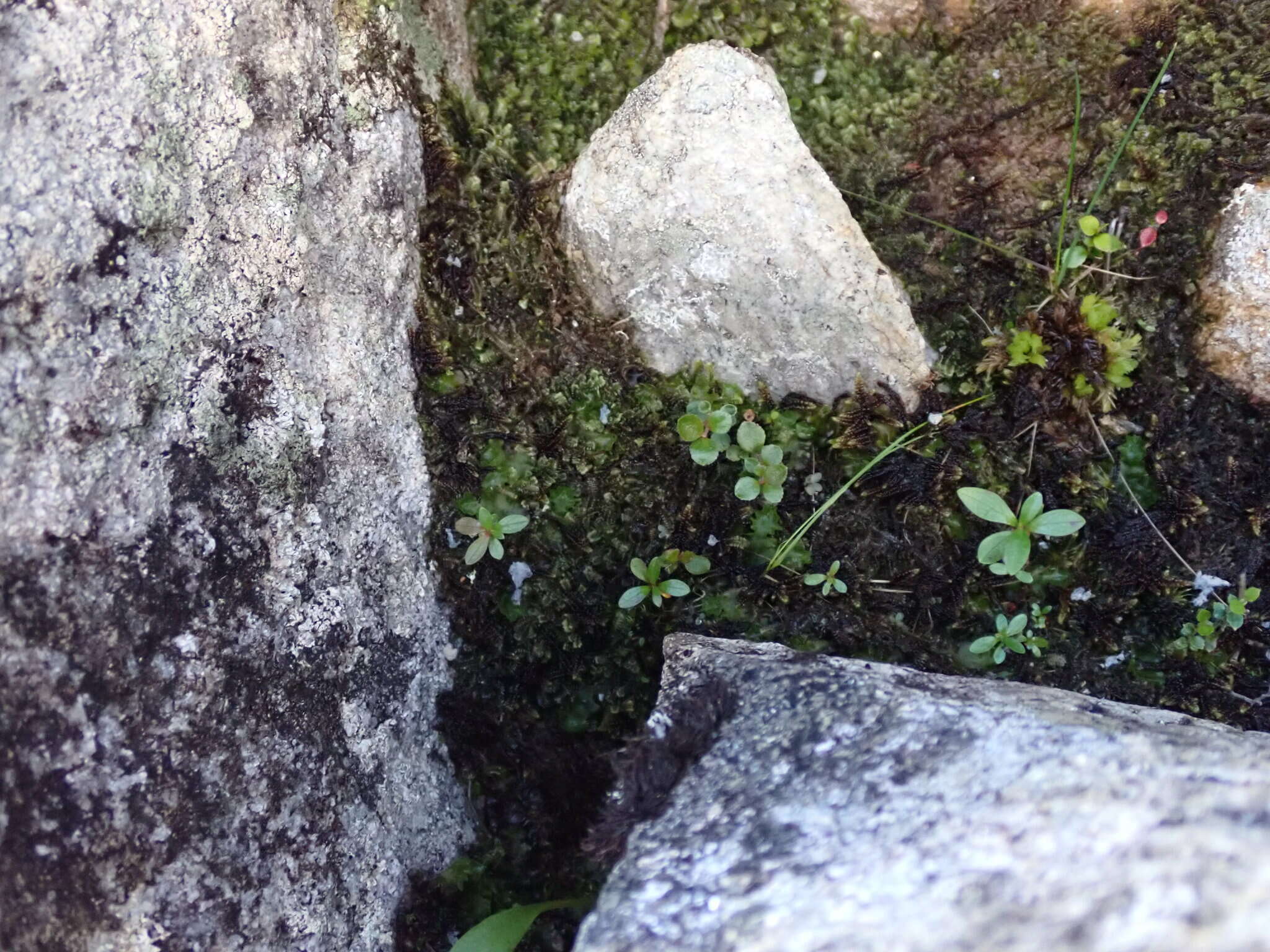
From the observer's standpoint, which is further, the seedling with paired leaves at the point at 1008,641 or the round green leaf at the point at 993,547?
the seedling with paired leaves at the point at 1008,641

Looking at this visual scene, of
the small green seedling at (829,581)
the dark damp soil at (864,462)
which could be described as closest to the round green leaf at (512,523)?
the dark damp soil at (864,462)

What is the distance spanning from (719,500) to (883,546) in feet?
1.77

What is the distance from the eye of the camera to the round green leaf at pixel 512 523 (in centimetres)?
262

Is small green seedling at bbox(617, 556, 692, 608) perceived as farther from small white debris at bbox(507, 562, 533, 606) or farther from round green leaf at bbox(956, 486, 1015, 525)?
round green leaf at bbox(956, 486, 1015, 525)

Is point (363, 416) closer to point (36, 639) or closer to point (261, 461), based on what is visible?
point (261, 461)

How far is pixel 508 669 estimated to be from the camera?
108 inches

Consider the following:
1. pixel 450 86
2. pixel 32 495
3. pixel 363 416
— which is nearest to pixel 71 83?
pixel 32 495

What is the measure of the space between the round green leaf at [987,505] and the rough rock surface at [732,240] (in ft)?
1.38

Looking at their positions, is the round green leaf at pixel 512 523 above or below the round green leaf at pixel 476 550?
above

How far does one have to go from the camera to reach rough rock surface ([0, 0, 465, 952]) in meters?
1.66

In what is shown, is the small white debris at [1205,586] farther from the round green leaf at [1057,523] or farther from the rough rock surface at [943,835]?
the rough rock surface at [943,835]

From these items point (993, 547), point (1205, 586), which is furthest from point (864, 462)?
point (1205, 586)

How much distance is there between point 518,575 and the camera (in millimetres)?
2754

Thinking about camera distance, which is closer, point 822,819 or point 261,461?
point 822,819
